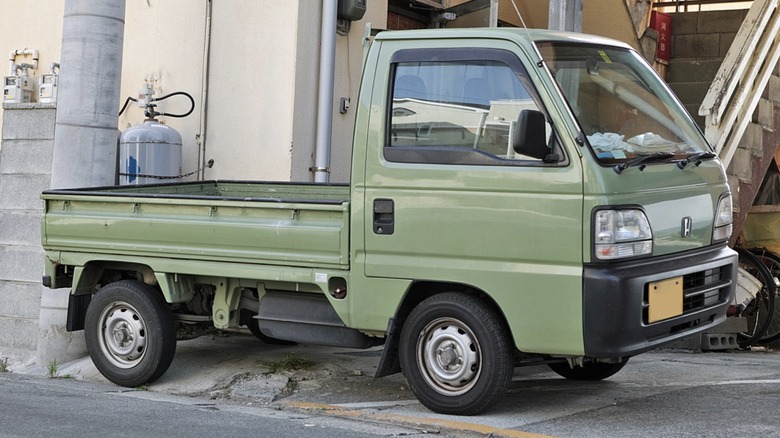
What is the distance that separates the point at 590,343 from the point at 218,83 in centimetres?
569

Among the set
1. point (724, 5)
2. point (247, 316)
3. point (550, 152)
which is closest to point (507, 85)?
point (550, 152)

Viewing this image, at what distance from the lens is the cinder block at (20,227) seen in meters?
9.70

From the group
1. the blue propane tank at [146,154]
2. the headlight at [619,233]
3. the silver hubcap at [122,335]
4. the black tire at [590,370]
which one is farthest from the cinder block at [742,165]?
the silver hubcap at [122,335]

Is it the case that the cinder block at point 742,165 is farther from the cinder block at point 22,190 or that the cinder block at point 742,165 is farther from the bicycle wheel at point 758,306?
the cinder block at point 22,190

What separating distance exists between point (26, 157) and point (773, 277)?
7506 millimetres

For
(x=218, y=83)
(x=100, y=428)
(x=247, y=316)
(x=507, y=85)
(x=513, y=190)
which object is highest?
(x=218, y=83)

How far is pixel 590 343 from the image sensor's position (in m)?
5.70

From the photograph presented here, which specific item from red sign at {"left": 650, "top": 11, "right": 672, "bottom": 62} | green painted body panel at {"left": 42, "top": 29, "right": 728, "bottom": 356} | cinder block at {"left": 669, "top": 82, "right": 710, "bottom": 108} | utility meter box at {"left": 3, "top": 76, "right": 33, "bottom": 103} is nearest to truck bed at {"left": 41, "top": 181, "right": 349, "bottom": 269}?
green painted body panel at {"left": 42, "top": 29, "right": 728, "bottom": 356}

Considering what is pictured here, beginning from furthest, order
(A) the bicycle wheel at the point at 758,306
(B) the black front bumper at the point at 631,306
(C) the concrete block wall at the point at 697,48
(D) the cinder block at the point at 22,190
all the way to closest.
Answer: (C) the concrete block wall at the point at 697,48, (A) the bicycle wheel at the point at 758,306, (D) the cinder block at the point at 22,190, (B) the black front bumper at the point at 631,306

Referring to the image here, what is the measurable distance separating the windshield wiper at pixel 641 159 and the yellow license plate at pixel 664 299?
0.64 m

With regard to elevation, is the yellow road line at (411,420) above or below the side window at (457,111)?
below

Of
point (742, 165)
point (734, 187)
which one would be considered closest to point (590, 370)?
point (734, 187)

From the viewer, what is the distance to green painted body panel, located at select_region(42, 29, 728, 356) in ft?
19.0

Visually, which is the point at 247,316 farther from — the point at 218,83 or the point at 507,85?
the point at 218,83
